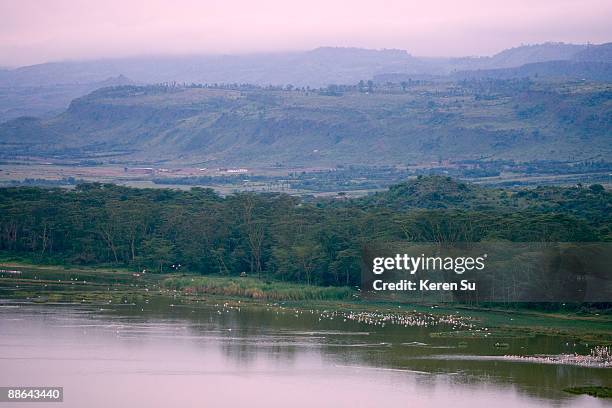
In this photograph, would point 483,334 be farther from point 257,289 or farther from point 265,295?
point 257,289

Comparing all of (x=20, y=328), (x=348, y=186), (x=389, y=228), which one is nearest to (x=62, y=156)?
(x=348, y=186)

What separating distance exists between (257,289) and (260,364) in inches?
778

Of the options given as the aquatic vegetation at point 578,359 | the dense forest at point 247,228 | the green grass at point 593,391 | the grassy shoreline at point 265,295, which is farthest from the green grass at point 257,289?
the green grass at point 593,391

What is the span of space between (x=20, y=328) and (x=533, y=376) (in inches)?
847

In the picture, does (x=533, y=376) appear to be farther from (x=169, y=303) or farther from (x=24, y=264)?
(x=24, y=264)

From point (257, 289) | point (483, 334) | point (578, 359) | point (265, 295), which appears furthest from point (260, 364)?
point (257, 289)

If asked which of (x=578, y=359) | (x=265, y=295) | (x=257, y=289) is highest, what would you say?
(x=578, y=359)

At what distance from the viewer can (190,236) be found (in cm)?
7588

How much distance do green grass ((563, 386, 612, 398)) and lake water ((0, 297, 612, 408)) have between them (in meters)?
0.53

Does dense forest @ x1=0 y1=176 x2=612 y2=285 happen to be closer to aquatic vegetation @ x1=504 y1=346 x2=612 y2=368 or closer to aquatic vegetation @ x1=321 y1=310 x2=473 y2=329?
aquatic vegetation @ x1=321 y1=310 x2=473 y2=329

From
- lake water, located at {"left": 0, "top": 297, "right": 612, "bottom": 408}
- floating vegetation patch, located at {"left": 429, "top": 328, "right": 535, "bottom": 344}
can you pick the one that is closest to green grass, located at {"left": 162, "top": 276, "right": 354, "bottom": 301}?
lake water, located at {"left": 0, "top": 297, "right": 612, "bottom": 408}

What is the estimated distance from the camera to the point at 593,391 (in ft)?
133

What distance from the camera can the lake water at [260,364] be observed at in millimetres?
39438

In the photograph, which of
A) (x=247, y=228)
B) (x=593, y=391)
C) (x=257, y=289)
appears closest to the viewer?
(x=593, y=391)
